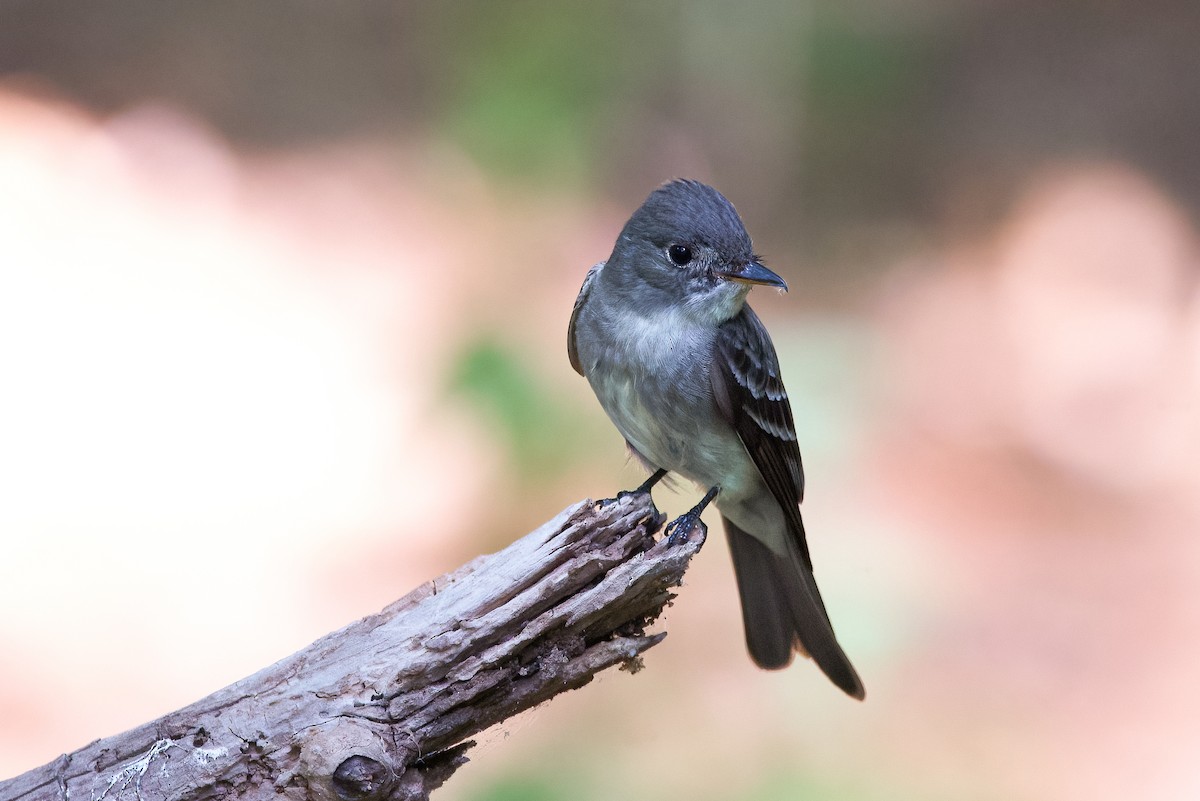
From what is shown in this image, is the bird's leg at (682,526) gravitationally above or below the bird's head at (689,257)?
below

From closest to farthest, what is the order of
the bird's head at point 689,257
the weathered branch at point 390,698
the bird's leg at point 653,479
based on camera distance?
1. the weathered branch at point 390,698
2. the bird's head at point 689,257
3. the bird's leg at point 653,479

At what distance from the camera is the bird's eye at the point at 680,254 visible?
3.49m

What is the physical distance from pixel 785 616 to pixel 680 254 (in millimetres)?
1274

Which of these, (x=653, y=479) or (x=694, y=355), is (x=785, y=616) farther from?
(x=694, y=355)

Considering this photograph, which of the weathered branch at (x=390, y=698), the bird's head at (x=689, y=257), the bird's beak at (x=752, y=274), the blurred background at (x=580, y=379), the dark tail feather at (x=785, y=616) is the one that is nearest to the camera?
the weathered branch at (x=390, y=698)

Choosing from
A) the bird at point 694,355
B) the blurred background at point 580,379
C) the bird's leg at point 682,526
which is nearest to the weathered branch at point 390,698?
the bird's leg at point 682,526

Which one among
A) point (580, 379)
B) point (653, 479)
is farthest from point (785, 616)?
point (580, 379)

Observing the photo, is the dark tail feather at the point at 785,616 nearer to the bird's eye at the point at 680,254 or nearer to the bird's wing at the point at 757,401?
the bird's wing at the point at 757,401

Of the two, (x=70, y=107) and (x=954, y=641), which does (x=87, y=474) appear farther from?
(x=954, y=641)

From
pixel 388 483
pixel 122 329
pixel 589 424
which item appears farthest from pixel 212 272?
pixel 589 424

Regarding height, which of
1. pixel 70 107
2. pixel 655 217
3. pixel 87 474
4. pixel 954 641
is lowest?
pixel 954 641

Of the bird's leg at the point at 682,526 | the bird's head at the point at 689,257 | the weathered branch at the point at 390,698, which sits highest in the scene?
the bird's head at the point at 689,257

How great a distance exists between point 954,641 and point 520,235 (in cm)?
285

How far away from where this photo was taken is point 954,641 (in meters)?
5.70
